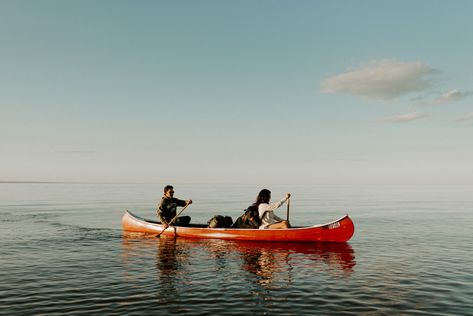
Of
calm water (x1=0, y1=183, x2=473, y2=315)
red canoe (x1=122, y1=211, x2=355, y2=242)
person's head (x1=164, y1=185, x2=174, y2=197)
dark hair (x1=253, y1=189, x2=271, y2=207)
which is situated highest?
person's head (x1=164, y1=185, x2=174, y2=197)

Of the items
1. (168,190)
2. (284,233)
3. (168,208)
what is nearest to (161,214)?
(168,208)

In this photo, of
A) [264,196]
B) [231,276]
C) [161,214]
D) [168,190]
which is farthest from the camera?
[161,214]

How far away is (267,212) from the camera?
1872 centimetres

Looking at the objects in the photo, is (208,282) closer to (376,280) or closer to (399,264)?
(376,280)

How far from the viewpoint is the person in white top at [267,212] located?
710 inches

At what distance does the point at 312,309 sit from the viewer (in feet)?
30.3

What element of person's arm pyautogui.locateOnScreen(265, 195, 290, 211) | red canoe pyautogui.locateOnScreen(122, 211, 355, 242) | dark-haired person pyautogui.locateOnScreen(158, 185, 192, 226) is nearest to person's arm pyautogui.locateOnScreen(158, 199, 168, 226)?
dark-haired person pyautogui.locateOnScreen(158, 185, 192, 226)

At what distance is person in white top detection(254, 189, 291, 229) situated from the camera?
1803 centimetres

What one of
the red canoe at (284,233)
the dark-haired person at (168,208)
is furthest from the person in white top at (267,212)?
the dark-haired person at (168,208)

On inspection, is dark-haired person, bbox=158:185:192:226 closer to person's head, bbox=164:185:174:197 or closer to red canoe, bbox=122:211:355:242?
person's head, bbox=164:185:174:197

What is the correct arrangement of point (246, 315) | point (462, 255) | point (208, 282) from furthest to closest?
point (462, 255), point (208, 282), point (246, 315)

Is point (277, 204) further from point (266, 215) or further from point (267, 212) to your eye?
point (266, 215)

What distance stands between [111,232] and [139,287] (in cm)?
1307

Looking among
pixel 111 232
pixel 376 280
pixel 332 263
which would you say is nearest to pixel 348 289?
pixel 376 280
